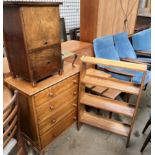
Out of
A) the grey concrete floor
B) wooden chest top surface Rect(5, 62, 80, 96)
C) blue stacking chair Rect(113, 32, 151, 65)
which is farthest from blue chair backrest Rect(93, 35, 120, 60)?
the grey concrete floor

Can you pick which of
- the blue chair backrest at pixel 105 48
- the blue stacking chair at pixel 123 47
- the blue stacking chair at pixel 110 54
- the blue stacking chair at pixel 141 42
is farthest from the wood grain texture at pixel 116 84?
the blue stacking chair at pixel 141 42

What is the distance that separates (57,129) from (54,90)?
50 cm

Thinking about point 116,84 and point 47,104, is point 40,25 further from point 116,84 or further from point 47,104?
point 116,84

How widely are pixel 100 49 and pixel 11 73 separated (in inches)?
46.8

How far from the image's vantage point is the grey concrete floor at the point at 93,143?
1.56 meters

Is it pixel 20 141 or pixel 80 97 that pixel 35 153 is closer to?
pixel 20 141

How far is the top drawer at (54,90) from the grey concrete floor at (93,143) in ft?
2.05

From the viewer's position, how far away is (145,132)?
1794 millimetres

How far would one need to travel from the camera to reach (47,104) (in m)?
1.33

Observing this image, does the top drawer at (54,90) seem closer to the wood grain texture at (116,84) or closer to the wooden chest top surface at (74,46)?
the wood grain texture at (116,84)

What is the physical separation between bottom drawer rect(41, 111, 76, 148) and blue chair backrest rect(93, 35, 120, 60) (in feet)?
2.83

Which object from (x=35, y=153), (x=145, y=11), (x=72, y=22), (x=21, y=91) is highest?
(x=145, y=11)
